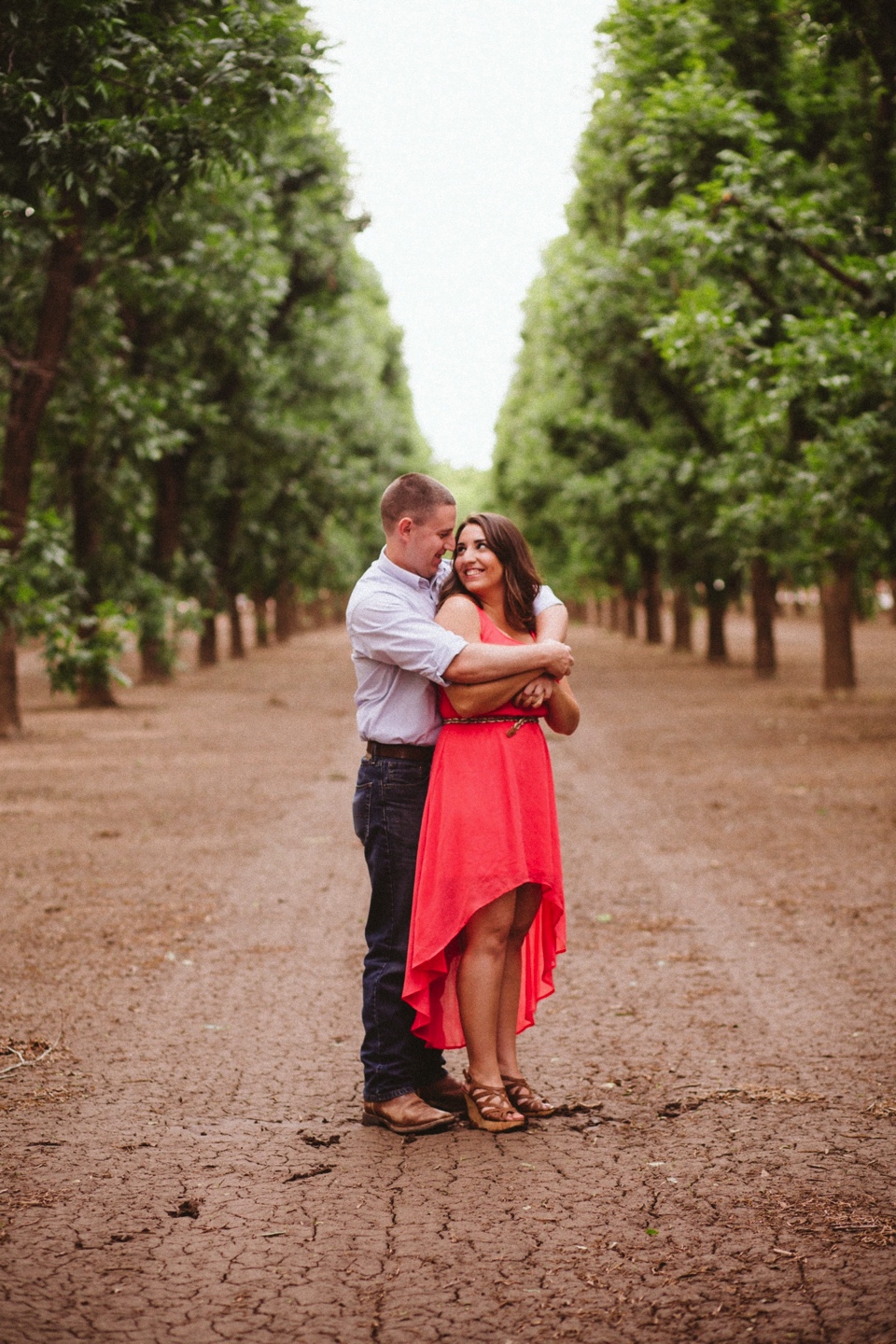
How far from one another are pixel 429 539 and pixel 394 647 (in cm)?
43

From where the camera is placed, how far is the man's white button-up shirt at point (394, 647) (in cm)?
459

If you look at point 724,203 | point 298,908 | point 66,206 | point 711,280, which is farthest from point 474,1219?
point 711,280

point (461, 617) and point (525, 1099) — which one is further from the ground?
point (461, 617)

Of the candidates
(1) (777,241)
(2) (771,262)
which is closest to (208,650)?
(2) (771,262)

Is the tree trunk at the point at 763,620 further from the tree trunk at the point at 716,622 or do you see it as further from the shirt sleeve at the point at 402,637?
the shirt sleeve at the point at 402,637

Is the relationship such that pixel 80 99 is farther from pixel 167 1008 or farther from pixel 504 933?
pixel 504 933

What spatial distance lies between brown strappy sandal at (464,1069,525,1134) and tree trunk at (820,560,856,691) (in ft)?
55.7

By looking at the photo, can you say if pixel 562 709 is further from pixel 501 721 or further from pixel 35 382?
pixel 35 382

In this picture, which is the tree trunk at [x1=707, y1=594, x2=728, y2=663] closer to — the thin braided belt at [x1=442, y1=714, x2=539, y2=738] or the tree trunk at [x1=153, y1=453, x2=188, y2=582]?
the tree trunk at [x1=153, y1=453, x2=188, y2=582]

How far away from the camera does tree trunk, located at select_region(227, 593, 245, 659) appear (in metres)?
36.8

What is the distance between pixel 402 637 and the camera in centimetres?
456

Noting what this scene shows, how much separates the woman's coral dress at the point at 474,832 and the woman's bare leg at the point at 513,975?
0.08m

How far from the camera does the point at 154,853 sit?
32.9ft

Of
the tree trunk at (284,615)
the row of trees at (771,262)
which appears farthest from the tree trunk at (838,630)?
the tree trunk at (284,615)
